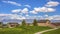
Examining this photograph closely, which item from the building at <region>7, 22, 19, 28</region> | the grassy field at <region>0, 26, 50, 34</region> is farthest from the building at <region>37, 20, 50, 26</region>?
the building at <region>7, 22, 19, 28</region>

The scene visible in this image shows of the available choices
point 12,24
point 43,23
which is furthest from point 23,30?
point 43,23

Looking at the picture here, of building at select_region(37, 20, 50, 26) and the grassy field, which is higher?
building at select_region(37, 20, 50, 26)

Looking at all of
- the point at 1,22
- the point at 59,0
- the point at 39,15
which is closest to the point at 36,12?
the point at 39,15

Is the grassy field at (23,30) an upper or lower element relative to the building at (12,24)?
lower

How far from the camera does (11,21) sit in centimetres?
264

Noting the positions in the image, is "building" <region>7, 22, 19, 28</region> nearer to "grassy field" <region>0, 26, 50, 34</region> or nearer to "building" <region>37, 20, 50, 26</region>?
"grassy field" <region>0, 26, 50, 34</region>

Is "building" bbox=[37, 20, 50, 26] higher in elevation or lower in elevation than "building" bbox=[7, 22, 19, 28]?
lower

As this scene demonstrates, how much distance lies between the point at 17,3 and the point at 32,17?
0.39m

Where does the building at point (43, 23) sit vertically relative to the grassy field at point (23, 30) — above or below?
above

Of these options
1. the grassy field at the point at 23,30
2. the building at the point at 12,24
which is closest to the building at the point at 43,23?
the grassy field at the point at 23,30

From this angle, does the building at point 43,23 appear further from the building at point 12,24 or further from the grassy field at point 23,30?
the building at point 12,24

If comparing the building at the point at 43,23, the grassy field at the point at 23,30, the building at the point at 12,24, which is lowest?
the grassy field at the point at 23,30

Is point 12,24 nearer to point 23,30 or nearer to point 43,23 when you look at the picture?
point 23,30

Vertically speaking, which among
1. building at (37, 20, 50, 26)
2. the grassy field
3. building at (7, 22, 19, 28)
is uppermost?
building at (7, 22, 19, 28)
